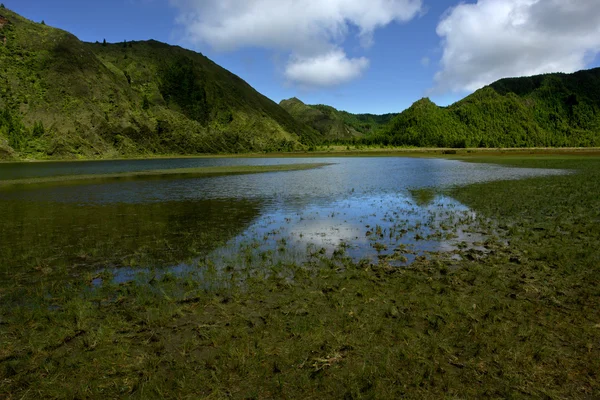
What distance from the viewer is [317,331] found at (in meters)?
9.89

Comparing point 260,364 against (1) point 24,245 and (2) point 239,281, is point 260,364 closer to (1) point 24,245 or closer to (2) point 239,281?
(2) point 239,281

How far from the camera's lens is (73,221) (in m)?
27.1

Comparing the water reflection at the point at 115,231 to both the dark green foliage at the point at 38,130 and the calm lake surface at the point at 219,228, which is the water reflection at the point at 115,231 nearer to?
the calm lake surface at the point at 219,228

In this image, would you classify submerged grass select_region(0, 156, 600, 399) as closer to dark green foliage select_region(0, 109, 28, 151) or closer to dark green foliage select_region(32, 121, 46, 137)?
dark green foliage select_region(0, 109, 28, 151)

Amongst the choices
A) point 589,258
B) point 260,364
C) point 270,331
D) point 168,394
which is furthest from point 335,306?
point 589,258

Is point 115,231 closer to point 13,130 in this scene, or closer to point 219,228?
point 219,228

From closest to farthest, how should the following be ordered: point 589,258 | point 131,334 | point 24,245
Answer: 1. point 131,334
2. point 589,258
3. point 24,245

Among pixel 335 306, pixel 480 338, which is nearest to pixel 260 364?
pixel 335 306

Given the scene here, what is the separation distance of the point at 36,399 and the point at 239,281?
7773 mm

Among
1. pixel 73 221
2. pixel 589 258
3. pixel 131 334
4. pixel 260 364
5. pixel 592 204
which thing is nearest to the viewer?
pixel 260 364

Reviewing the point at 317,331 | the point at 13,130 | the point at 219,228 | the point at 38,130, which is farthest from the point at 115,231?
the point at 38,130

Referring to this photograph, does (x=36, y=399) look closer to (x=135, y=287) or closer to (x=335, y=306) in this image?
(x=135, y=287)

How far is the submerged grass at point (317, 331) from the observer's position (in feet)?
24.9

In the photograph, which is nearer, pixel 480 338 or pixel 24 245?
pixel 480 338
